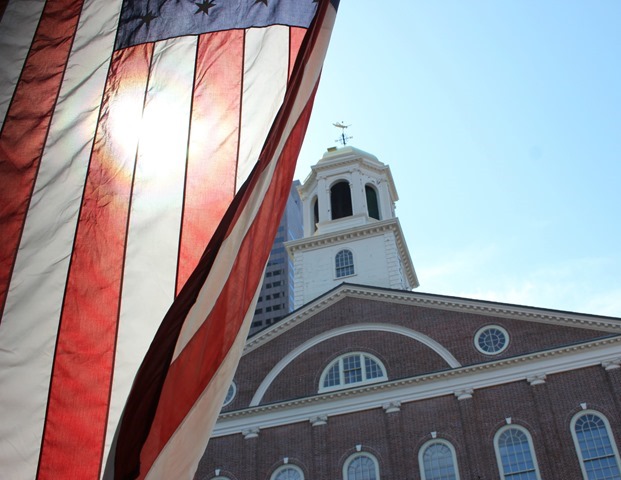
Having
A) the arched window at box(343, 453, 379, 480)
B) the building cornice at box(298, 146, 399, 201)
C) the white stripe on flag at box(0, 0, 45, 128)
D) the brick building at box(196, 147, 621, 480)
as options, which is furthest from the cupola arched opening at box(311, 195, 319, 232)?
the white stripe on flag at box(0, 0, 45, 128)

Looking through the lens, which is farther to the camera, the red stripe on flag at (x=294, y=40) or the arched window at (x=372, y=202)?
the arched window at (x=372, y=202)

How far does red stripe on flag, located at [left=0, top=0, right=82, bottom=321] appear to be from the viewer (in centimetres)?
765

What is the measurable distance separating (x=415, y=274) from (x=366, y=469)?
16281 mm

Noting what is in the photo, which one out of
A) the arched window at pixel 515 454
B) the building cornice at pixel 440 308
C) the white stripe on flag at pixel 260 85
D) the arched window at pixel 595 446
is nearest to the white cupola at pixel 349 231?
the building cornice at pixel 440 308

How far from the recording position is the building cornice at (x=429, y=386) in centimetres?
2730

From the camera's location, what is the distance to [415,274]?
4238cm

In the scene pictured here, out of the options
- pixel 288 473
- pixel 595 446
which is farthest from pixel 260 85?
pixel 288 473

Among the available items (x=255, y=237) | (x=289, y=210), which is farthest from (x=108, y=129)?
(x=289, y=210)

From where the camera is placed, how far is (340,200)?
42.7 meters

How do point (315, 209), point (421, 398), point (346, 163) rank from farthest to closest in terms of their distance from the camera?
point (315, 209) → point (346, 163) → point (421, 398)

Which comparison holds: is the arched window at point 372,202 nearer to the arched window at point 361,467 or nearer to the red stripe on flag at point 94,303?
the arched window at point 361,467

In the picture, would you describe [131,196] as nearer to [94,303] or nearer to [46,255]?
[46,255]

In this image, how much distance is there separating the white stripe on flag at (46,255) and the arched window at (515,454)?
872 inches

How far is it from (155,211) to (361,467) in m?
22.6
